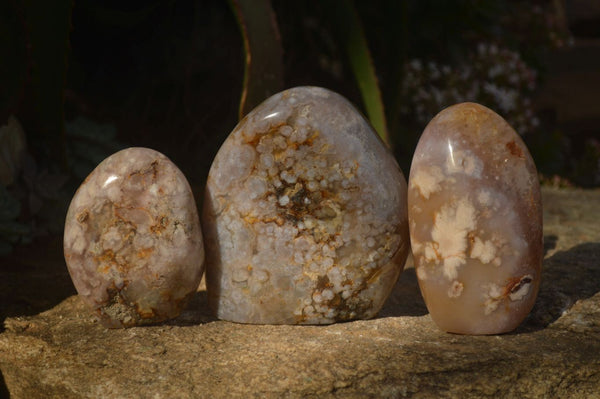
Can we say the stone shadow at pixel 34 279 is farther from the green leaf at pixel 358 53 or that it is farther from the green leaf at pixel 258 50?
the green leaf at pixel 358 53

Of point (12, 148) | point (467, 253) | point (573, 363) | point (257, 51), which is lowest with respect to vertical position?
point (573, 363)

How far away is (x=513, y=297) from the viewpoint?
1706 mm

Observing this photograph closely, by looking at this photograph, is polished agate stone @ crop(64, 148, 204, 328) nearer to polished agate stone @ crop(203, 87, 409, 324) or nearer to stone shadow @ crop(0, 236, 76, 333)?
polished agate stone @ crop(203, 87, 409, 324)

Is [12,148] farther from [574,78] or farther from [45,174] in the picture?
[574,78]

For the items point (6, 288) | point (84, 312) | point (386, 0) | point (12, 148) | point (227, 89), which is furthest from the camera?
point (227, 89)

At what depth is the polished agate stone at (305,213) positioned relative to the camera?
1782 millimetres

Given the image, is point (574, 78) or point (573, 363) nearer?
point (573, 363)

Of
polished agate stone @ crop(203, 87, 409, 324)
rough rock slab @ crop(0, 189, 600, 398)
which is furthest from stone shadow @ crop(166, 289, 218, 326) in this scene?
polished agate stone @ crop(203, 87, 409, 324)

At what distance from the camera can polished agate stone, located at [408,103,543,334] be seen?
1678mm

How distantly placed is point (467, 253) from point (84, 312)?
105cm

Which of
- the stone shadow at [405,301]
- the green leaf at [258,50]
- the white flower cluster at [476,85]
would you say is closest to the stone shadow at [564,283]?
the stone shadow at [405,301]

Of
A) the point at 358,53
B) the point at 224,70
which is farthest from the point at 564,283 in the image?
the point at 224,70

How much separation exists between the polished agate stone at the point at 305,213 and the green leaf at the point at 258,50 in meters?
0.45

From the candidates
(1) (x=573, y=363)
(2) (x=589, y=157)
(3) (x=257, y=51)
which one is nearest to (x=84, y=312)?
(3) (x=257, y=51)
